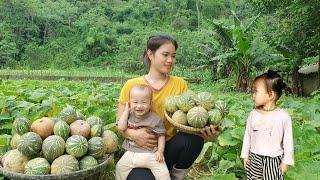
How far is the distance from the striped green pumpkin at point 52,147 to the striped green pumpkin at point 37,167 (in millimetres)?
60

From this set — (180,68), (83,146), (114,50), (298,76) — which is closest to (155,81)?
(83,146)

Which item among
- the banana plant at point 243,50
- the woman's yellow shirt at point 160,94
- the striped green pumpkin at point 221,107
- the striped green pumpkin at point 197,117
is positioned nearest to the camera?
the striped green pumpkin at point 197,117

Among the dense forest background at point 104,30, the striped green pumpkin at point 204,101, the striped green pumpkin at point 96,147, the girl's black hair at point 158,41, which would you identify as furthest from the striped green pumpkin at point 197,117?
the dense forest background at point 104,30

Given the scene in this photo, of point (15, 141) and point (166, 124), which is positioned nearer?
point (15, 141)

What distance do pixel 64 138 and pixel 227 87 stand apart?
48.3 ft

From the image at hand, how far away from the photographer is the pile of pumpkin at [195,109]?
329cm

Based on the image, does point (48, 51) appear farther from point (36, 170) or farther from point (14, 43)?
point (36, 170)

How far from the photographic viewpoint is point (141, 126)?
346 cm

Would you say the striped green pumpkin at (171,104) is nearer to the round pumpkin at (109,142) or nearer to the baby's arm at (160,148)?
the baby's arm at (160,148)

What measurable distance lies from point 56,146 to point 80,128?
0.96 feet

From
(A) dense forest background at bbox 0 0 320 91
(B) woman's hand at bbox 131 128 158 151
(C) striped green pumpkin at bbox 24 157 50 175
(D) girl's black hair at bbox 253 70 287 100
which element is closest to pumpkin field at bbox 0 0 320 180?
(C) striped green pumpkin at bbox 24 157 50 175

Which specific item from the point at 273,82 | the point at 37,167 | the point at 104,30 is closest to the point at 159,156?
the point at 37,167

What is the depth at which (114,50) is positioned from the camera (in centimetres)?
3812

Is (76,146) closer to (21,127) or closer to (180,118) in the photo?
(21,127)
